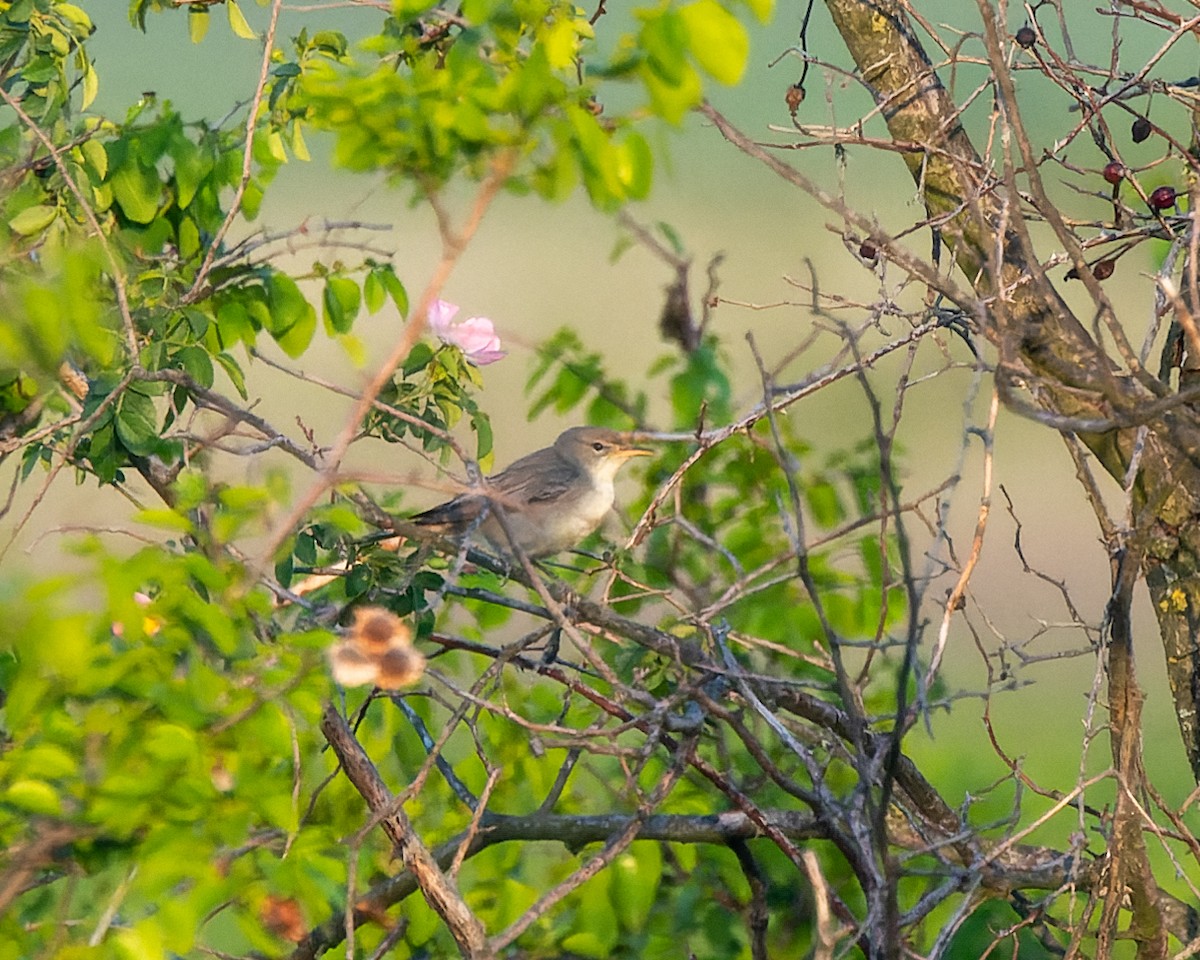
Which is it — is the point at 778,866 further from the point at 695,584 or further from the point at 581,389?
the point at 581,389

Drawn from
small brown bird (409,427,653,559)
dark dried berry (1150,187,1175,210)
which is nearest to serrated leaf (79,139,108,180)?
dark dried berry (1150,187,1175,210)

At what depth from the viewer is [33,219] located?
2.55m

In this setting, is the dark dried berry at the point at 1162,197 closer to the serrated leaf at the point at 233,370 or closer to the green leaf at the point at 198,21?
the serrated leaf at the point at 233,370

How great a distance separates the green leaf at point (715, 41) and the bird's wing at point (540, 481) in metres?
3.54

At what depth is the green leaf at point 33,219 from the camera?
2533mm

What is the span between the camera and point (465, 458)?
7.07 ft

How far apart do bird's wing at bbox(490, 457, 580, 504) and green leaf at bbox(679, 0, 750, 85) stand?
354 cm

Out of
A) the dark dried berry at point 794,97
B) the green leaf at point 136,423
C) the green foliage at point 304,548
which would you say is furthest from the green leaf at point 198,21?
the dark dried berry at point 794,97

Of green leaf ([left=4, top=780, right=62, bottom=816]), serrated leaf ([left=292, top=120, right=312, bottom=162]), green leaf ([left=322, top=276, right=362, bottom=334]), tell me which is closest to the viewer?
green leaf ([left=4, top=780, right=62, bottom=816])

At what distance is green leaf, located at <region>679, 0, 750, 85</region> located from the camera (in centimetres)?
131

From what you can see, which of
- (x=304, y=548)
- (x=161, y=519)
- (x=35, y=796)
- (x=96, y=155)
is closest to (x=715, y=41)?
(x=161, y=519)

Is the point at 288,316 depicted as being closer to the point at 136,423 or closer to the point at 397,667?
the point at 136,423

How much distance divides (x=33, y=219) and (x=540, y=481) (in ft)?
8.57

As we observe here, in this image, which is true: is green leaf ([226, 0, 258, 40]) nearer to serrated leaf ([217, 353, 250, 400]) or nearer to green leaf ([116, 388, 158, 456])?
serrated leaf ([217, 353, 250, 400])
